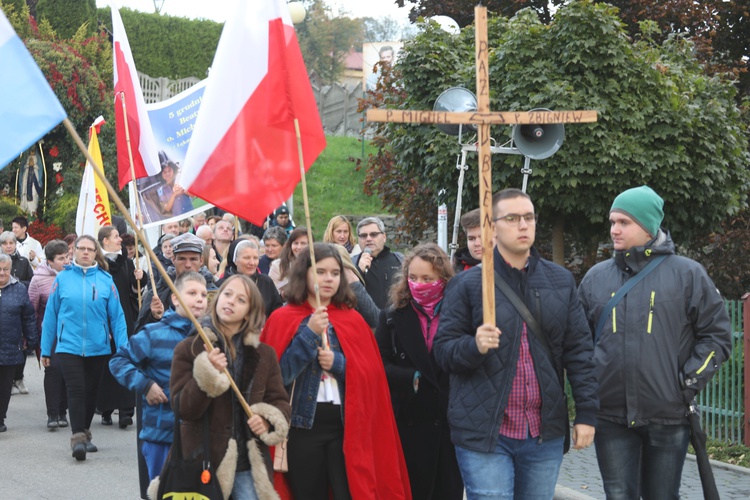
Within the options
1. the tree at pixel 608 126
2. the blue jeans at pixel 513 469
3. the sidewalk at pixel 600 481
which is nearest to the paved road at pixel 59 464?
the sidewalk at pixel 600 481

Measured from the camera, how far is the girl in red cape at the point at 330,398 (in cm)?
571

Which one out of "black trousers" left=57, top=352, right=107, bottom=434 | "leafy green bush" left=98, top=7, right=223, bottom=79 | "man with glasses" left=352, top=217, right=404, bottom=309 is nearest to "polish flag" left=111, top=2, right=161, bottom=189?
"black trousers" left=57, top=352, right=107, bottom=434

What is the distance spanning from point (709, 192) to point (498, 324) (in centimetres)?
796

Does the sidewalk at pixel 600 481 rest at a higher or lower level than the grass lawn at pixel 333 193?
lower

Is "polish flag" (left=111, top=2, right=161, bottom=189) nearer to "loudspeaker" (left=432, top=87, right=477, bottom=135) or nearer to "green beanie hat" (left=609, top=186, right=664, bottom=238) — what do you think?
"loudspeaker" (left=432, top=87, right=477, bottom=135)

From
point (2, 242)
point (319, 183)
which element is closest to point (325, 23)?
point (319, 183)

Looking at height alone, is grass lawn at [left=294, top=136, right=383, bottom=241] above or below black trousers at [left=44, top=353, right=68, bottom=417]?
above

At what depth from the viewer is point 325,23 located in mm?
66562

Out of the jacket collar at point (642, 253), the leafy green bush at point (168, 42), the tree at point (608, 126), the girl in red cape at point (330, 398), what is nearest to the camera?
the jacket collar at point (642, 253)

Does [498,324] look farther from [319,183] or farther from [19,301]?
[319,183]

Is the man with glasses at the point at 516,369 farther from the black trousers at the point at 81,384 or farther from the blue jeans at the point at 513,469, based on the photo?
the black trousers at the point at 81,384

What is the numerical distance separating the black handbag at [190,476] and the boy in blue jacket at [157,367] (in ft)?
3.27

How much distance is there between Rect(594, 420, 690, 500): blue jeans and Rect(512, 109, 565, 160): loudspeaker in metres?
3.96

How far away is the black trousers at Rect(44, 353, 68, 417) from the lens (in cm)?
1066
